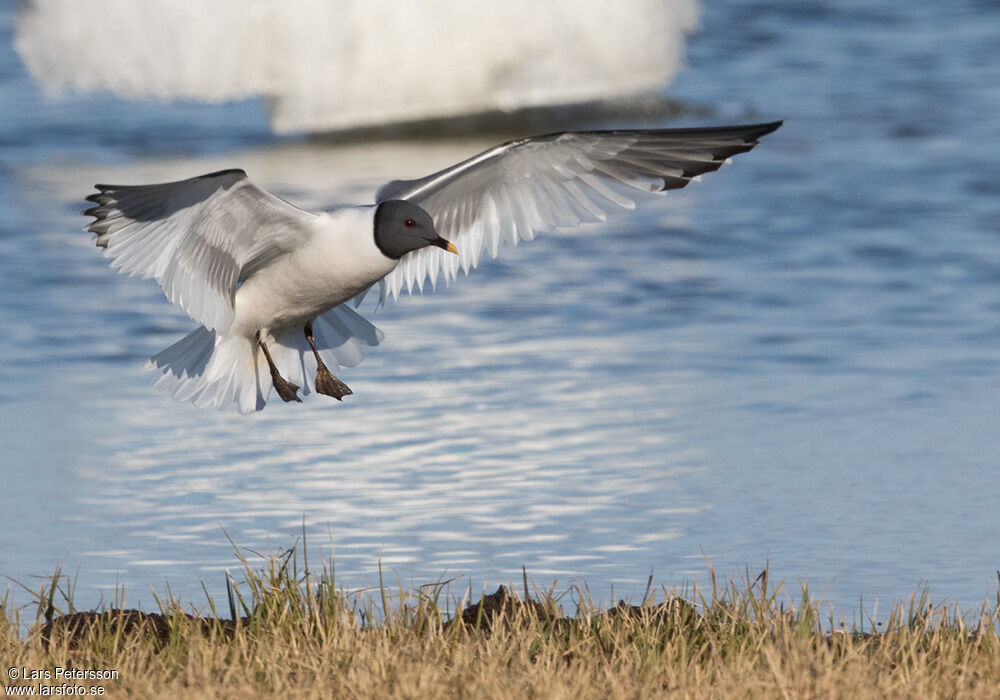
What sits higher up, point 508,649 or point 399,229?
point 399,229

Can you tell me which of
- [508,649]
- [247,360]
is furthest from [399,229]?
[508,649]

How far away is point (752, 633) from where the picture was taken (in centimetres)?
421

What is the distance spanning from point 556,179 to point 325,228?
0.79m

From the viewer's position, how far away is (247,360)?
6316 millimetres

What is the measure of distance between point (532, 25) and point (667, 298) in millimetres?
4821

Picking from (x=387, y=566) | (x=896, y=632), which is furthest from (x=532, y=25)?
(x=896, y=632)

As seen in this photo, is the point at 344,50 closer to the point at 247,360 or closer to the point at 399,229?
the point at 247,360

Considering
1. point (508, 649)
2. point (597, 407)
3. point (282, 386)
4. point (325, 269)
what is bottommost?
point (508, 649)

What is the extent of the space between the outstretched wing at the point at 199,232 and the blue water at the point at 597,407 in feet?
2.48

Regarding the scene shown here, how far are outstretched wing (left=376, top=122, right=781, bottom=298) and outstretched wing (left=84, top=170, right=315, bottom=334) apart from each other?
1.52 ft

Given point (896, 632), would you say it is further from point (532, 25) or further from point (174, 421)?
point (532, 25)

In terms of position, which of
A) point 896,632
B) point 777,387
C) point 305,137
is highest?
point 305,137

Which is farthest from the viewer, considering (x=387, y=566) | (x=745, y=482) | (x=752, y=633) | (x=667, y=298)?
(x=667, y=298)

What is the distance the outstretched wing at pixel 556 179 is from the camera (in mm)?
5570
